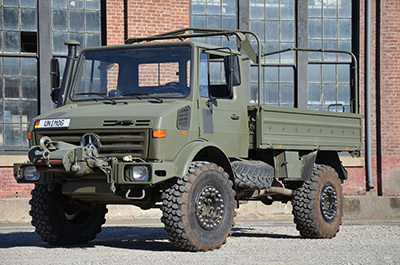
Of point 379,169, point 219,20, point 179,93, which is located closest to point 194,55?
point 179,93

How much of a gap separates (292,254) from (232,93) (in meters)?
2.27

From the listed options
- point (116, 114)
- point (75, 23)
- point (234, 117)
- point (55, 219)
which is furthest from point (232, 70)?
point (75, 23)

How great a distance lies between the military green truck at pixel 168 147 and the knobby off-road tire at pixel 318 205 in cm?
2

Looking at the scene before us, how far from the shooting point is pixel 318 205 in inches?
480

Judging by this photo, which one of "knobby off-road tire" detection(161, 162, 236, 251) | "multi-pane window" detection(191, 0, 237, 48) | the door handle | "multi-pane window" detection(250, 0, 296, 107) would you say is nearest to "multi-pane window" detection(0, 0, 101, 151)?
"multi-pane window" detection(191, 0, 237, 48)

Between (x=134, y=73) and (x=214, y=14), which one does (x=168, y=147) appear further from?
(x=214, y=14)

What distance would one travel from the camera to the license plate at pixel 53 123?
9867mm

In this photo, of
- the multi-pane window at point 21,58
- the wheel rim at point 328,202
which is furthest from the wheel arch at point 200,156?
the multi-pane window at point 21,58

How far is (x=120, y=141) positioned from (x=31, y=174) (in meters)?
1.23

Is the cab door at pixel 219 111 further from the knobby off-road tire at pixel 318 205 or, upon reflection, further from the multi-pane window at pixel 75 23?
the multi-pane window at pixel 75 23

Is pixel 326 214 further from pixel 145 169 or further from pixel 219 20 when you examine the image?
pixel 219 20

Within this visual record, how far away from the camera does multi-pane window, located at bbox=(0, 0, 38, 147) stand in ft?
61.6

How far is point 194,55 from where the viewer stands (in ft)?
33.7

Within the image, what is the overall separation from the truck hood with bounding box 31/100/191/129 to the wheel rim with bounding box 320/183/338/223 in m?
3.41
